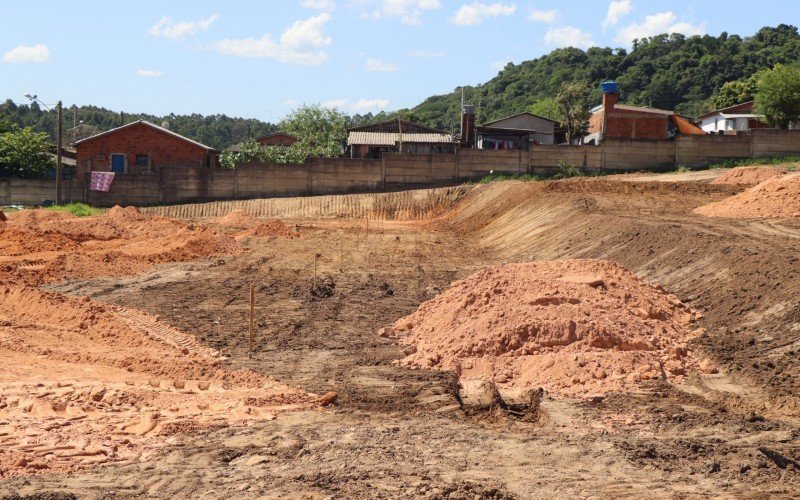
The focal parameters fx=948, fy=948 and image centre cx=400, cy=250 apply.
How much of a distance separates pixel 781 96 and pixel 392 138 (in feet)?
80.3

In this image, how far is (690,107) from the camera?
318 feet

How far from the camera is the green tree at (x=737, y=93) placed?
76.7 m

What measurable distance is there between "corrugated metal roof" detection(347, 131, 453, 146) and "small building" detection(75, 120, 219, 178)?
11.6 metres

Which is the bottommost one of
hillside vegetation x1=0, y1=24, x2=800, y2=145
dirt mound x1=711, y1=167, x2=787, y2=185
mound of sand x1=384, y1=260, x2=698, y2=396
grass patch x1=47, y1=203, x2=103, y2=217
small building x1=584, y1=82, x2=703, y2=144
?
mound of sand x1=384, y1=260, x2=698, y2=396

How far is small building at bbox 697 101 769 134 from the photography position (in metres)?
66.8

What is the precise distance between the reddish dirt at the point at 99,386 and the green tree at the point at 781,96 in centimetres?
4599

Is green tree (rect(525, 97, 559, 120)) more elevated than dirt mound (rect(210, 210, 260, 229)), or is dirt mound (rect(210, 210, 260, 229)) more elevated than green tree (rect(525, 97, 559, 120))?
green tree (rect(525, 97, 559, 120))

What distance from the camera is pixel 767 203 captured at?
26.0 meters

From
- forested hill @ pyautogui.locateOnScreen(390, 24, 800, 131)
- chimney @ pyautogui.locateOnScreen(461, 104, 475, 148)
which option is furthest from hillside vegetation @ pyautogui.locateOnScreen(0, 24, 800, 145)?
chimney @ pyautogui.locateOnScreen(461, 104, 475, 148)

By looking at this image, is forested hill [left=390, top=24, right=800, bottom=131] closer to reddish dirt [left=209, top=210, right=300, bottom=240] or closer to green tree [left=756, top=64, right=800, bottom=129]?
green tree [left=756, top=64, right=800, bottom=129]

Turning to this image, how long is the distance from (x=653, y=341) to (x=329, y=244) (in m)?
18.4

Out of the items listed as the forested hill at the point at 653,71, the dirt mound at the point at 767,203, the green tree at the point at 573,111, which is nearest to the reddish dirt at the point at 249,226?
the dirt mound at the point at 767,203

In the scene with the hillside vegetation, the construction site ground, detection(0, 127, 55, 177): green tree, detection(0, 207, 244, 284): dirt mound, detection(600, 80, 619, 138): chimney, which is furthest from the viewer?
the hillside vegetation

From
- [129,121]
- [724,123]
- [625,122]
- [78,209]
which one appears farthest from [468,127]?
[129,121]
